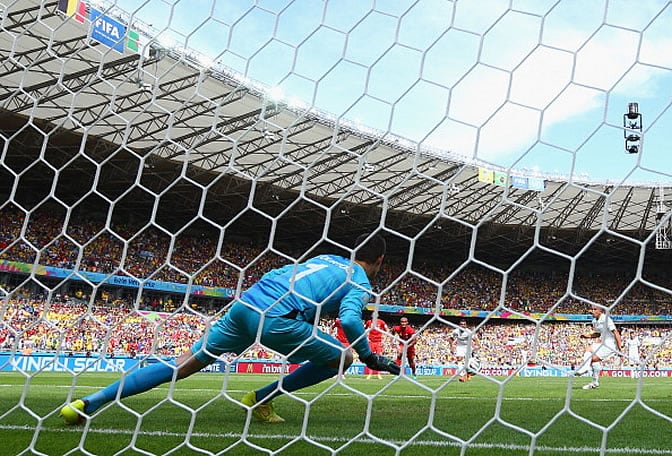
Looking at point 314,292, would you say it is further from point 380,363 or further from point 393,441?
point 393,441

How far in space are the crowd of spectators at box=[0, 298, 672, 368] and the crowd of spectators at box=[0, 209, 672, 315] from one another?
52.4 inches

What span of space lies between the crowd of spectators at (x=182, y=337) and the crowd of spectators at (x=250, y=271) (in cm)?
133

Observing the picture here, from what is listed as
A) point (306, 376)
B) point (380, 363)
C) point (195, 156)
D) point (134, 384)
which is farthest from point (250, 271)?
point (380, 363)

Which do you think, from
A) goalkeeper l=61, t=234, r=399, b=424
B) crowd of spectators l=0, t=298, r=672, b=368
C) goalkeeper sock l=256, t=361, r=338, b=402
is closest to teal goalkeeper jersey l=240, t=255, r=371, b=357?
goalkeeper l=61, t=234, r=399, b=424

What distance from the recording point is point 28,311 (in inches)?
562

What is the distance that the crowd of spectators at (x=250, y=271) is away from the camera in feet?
64.6

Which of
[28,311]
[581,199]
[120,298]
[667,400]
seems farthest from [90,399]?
[120,298]

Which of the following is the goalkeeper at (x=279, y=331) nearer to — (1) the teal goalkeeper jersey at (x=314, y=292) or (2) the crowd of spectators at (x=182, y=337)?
(1) the teal goalkeeper jersey at (x=314, y=292)

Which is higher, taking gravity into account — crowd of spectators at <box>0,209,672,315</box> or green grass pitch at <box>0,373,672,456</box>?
green grass pitch at <box>0,373,672,456</box>

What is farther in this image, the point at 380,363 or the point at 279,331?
the point at 380,363

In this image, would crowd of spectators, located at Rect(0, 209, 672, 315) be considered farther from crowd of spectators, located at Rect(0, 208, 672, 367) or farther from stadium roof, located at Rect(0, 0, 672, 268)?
stadium roof, located at Rect(0, 0, 672, 268)

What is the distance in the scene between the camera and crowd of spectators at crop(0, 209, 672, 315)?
1969cm

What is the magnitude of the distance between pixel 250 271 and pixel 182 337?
7.97 metres

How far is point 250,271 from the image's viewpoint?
77.6 feet
